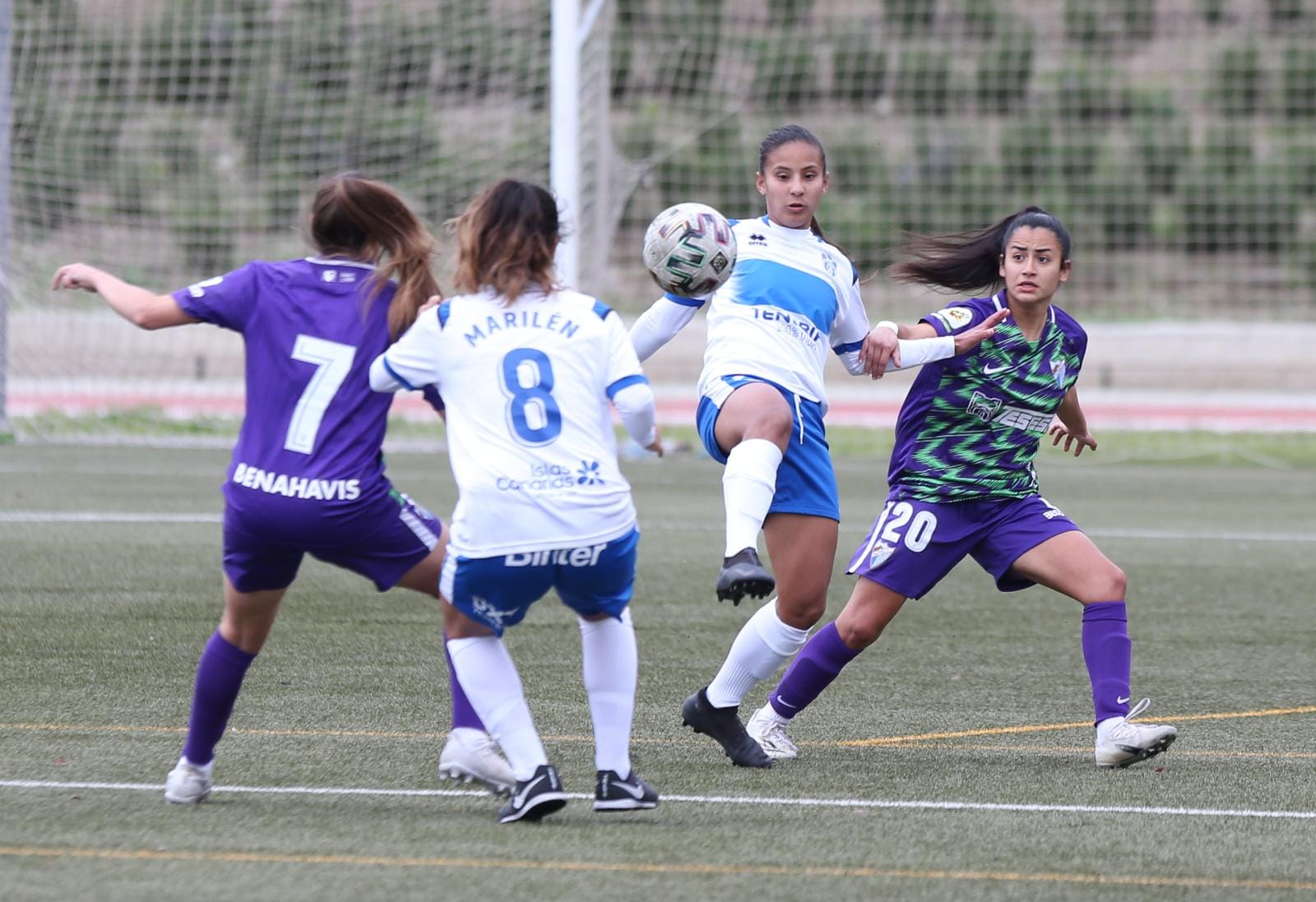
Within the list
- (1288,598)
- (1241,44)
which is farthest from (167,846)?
(1241,44)

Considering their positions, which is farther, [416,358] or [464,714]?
[464,714]

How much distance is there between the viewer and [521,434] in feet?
13.8

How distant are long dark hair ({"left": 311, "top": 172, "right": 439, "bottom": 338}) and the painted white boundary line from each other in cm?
132

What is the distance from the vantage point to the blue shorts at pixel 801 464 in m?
5.45

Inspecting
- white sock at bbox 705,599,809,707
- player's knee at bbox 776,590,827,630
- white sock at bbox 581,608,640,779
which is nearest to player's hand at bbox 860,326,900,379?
player's knee at bbox 776,590,827,630

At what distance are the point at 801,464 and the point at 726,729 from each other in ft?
2.67

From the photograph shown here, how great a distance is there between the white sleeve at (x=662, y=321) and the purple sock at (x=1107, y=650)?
1482 mm

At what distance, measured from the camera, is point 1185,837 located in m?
4.40

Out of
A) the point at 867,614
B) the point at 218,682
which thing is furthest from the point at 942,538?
the point at 218,682

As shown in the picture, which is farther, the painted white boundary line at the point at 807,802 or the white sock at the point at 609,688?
the painted white boundary line at the point at 807,802

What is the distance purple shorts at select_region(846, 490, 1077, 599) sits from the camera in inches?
219

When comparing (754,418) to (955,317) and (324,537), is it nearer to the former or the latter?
(955,317)

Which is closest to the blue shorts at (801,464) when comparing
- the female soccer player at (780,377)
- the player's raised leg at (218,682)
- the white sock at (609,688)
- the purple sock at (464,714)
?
the female soccer player at (780,377)

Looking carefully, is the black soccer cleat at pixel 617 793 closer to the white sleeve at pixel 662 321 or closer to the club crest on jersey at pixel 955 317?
the white sleeve at pixel 662 321
